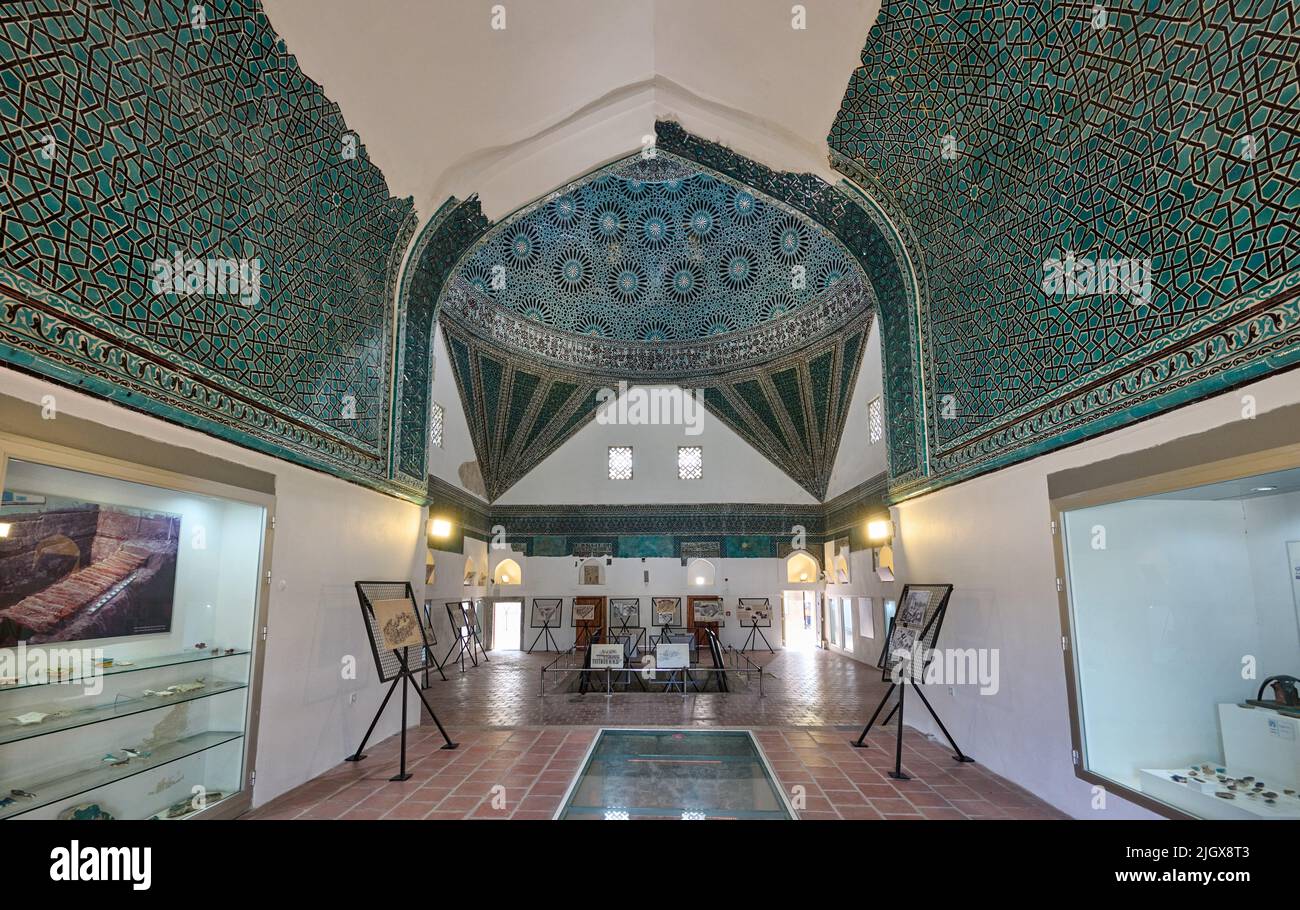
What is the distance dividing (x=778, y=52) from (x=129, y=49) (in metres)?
4.59

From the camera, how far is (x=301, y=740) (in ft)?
16.1

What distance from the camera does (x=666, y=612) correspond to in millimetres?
15195

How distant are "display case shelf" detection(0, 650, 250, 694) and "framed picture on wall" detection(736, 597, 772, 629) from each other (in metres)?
12.0

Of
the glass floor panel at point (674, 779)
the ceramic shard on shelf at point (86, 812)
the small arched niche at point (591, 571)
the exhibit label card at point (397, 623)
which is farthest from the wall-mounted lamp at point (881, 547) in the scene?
the ceramic shard on shelf at point (86, 812)

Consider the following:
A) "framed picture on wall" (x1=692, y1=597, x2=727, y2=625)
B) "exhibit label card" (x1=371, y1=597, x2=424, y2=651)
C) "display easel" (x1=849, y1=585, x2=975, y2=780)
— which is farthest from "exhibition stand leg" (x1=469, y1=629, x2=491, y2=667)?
"display easel" (x1=849, y1=585, x2=975, y2=780)

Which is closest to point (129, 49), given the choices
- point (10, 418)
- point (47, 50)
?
point (47, 50)

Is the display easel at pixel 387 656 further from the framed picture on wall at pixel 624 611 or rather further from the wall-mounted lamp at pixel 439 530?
the framed picture on wall at pixel 624 611

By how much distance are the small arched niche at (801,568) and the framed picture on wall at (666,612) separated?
8.67 feet

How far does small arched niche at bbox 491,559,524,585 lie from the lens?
15539 millimetres

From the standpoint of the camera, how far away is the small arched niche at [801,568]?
15.4m

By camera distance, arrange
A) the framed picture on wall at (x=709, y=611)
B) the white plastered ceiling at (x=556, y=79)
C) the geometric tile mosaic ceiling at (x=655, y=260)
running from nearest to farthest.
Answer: the white plastered ceiling at (x=556, y=79)
the geometric tile mosaic ceiling at (x=655, y=260)
the framed picture on wall at (x=709, y=611)

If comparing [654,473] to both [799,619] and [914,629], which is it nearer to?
[799,619]

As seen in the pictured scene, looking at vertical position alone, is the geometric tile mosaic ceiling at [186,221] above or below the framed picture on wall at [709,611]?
above
